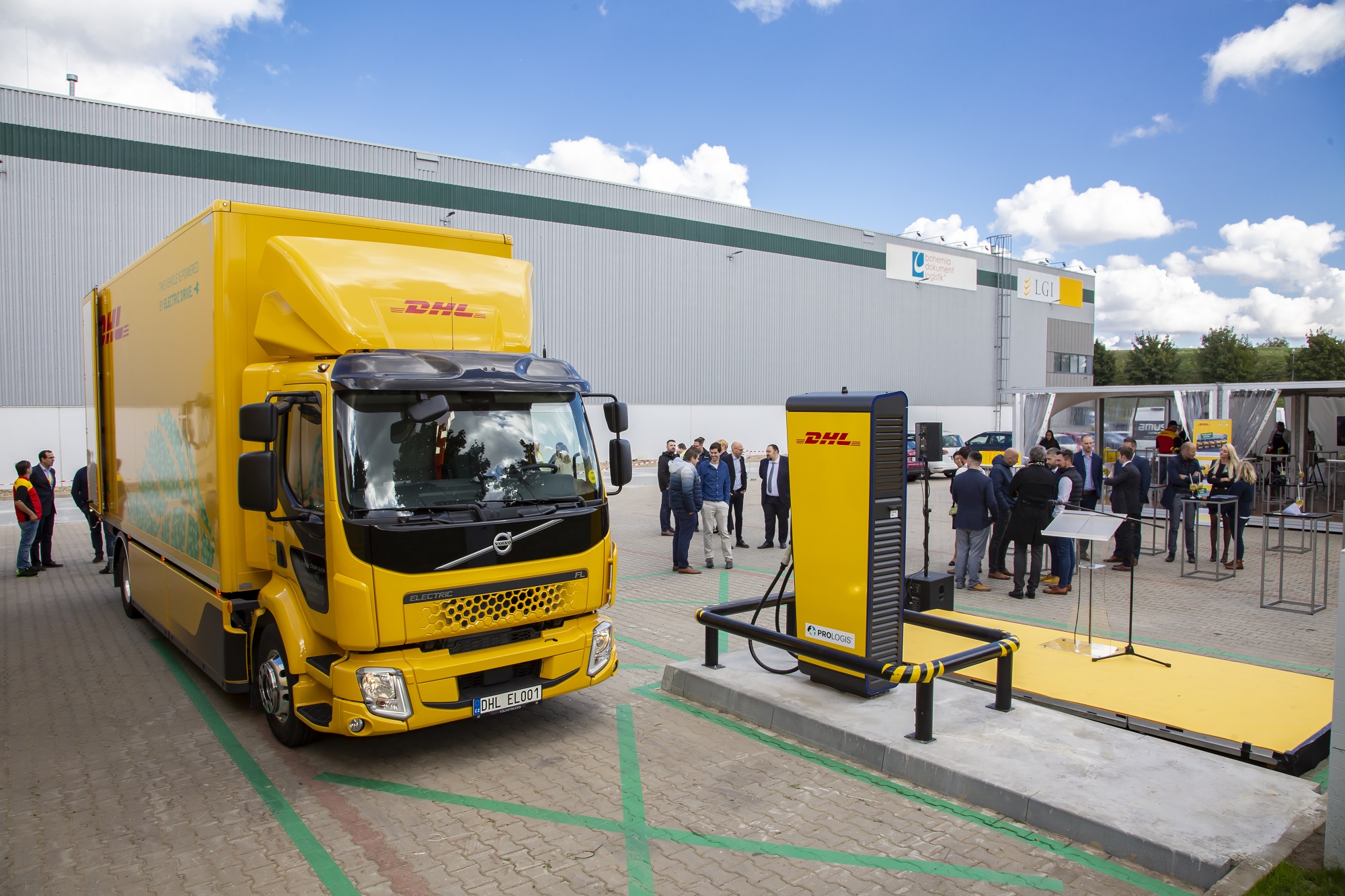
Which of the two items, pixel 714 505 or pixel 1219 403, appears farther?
pixel 1219 403

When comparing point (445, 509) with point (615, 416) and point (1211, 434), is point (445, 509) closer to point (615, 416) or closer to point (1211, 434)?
point (615, 416)

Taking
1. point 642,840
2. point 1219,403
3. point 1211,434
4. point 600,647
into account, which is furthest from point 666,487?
point 1219,403

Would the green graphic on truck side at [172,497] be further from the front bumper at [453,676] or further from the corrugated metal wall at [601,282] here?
the corrugated metal wall at [601,282]

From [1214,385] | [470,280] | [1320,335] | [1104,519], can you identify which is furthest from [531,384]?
[1320,335]

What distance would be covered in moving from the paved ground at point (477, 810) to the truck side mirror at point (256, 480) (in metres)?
1.79

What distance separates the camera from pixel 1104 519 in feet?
24.8

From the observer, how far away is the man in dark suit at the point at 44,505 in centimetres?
1187

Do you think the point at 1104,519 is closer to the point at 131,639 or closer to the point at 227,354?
the point at 227,354

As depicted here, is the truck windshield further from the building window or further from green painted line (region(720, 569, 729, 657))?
the building window

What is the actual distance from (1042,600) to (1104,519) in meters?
3.14

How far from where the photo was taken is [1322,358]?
205 feet

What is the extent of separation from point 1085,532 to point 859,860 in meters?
4.60

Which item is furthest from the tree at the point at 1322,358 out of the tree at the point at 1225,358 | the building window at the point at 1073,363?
the building window at the point at 1073,363

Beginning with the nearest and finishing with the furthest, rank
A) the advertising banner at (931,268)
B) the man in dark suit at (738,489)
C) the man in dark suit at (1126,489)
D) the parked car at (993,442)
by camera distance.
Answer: the man in dark suit at (1126,489) → the man in dark suit at (738,489) → the parked car at (993,442) → the advertising banner at (931,268)
